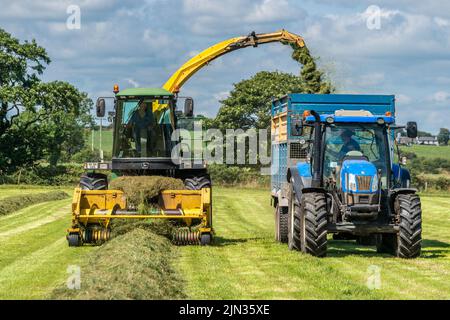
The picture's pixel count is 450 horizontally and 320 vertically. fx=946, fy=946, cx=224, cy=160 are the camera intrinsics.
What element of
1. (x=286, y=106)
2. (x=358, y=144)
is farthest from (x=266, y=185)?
(x=358, y=144)

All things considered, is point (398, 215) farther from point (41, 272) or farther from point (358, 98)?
point (41, 272)

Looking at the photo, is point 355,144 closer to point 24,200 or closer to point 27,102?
point 24,200

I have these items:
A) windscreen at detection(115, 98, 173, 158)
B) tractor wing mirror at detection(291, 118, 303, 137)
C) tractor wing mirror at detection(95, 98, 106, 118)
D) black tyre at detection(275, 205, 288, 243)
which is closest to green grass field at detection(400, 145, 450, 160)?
black tyre at detection(275, 205, 288, 243)

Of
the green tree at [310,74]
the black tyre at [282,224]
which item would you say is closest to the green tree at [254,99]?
the green tree at [310,74]

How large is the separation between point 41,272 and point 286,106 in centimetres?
796

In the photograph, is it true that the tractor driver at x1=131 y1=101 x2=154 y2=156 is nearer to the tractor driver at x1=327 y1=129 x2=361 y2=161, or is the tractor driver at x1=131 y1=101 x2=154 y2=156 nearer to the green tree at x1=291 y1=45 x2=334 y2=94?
the tractor driver at x1=327 y1=129 x2=361 y2=161

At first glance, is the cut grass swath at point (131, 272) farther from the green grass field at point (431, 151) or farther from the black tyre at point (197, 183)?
the green grass field at point (431, 151)

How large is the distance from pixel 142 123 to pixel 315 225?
5764 millimetres

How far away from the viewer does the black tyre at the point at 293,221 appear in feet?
57.7

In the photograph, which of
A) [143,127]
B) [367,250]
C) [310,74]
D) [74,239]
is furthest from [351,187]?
[310,74]

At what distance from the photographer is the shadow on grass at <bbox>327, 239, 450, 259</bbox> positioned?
17.5 metres

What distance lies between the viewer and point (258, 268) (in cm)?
1504
